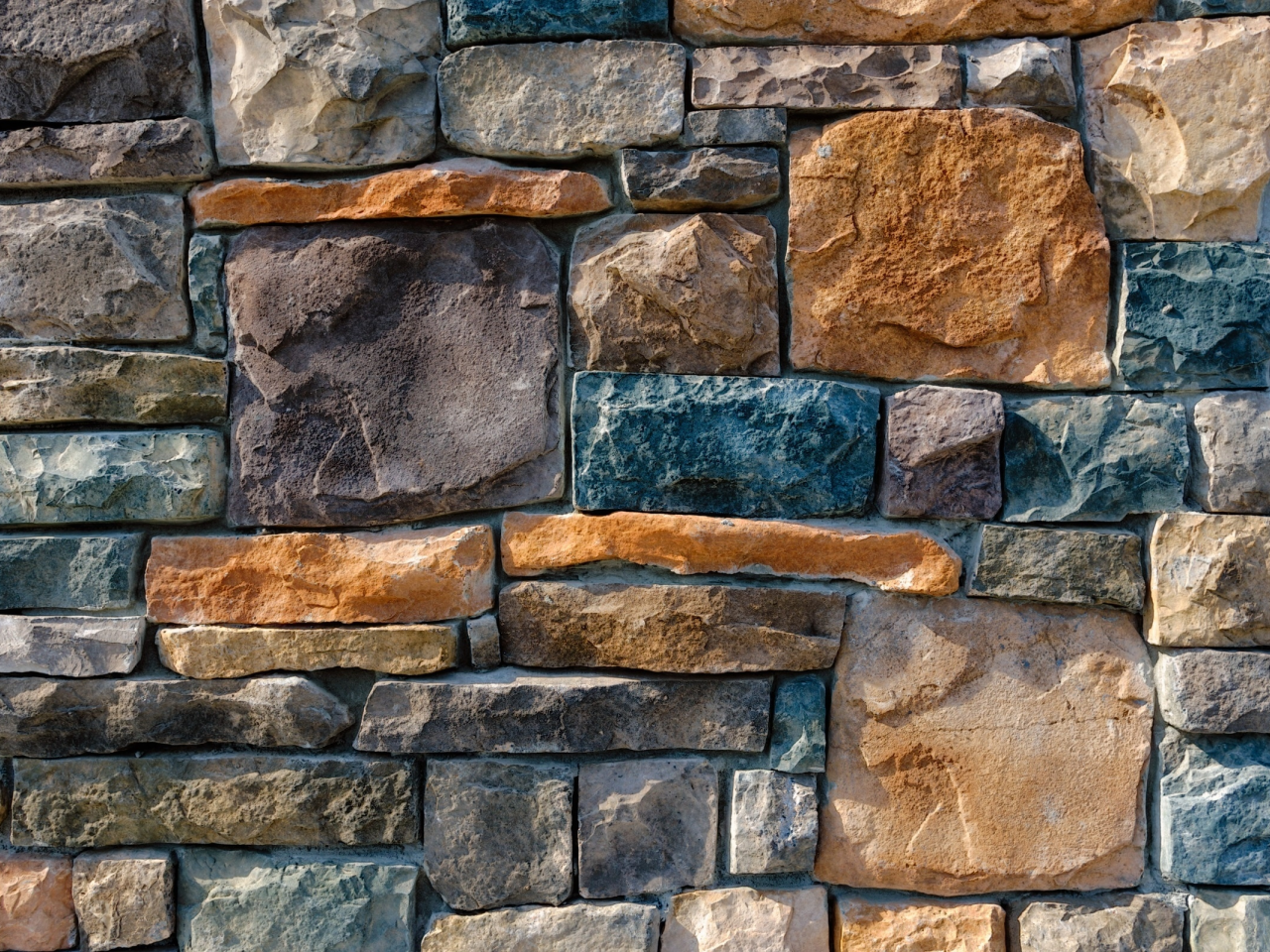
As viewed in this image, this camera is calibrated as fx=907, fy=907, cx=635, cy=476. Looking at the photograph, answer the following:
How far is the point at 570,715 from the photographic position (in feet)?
4.90

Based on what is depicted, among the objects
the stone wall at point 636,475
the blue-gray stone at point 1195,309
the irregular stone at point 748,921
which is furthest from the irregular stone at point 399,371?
the blue-gray stone at point 1195,309

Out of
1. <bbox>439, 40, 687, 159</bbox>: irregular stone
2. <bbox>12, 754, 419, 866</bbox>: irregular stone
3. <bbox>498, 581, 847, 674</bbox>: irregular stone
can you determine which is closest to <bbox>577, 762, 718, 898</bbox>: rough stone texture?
<bbox>498, 581, 847, 674</bbox>: irregular stone

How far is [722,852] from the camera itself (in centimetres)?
152

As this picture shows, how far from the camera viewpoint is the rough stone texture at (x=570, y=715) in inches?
58.8

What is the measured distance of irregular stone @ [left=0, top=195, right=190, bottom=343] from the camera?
5.02 ft

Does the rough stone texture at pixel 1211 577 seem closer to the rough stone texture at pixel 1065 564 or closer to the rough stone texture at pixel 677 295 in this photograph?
the rough stone texture at pixel 1065 564

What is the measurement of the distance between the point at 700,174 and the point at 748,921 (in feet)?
4.02

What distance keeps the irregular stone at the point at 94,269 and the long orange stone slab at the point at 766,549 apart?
0.80m

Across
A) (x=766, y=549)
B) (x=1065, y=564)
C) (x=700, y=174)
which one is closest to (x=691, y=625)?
(x=766, y=549)

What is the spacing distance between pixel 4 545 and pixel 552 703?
3.16 feet

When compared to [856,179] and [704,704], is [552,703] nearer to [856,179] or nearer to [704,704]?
[704,704]

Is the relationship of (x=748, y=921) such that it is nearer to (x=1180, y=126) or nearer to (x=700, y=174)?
(x=700, y=174)

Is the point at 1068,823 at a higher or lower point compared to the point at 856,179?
lower

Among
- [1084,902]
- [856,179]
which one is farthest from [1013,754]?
[856,179]
